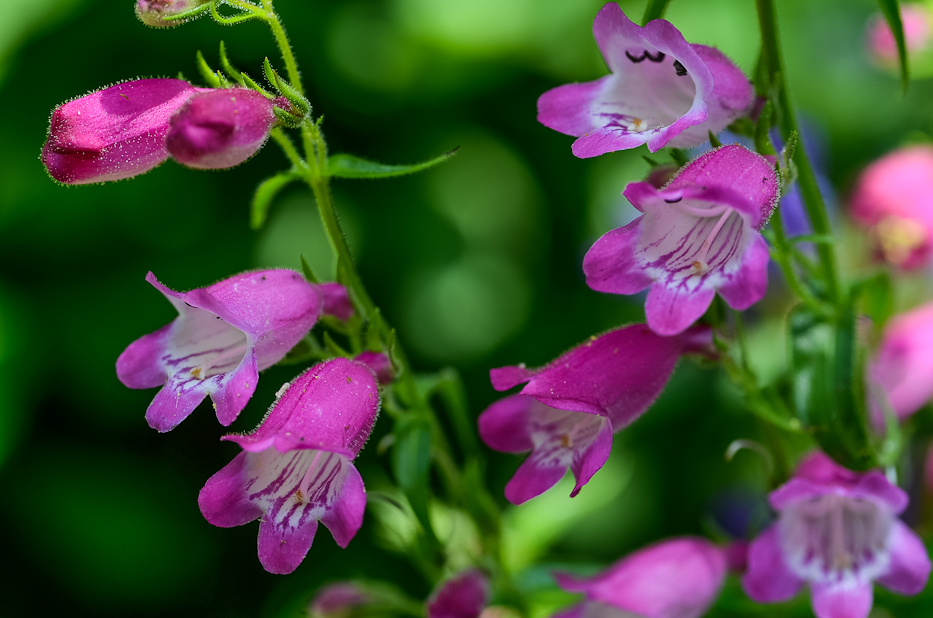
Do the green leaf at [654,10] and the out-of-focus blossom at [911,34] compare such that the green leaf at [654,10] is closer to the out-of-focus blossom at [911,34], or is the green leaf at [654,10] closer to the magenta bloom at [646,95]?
the magenta bloom at [646,95]

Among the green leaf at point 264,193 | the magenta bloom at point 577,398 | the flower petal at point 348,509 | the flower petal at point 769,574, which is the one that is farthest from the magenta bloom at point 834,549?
the green leaf at point 264,193

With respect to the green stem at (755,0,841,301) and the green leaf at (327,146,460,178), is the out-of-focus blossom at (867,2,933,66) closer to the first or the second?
the green stem at (755,0,841,301)

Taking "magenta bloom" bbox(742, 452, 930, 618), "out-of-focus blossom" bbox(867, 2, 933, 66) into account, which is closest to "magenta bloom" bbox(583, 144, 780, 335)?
"magenta bloom" bbox(742, 452, 930, 618)

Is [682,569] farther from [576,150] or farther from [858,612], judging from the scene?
[576,150]

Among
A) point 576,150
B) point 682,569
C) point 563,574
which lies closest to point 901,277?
point 682,569

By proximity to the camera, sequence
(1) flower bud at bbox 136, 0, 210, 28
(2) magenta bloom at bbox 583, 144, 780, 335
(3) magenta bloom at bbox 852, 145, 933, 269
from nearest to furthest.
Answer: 1. (2) magenta bloom at bbox 583, 144, 780, 335
2. (1) flower bud at bbox 136, 0, 210, 28
3. (3) magenta bloom at bbox 852, 145, 933, 269

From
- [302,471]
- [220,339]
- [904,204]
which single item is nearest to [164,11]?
[220,339]
